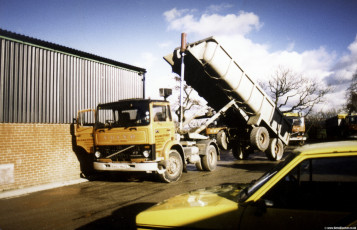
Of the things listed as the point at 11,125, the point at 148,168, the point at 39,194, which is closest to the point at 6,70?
Answer: the point at 11,125

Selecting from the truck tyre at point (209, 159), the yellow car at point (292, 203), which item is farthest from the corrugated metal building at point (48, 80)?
the yellow car at point (292, 203)

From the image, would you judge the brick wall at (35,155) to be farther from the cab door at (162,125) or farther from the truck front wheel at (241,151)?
the truck front wheel at (241,151)

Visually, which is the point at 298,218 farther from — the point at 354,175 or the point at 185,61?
the point at 185,61

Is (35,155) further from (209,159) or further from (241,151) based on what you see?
(241,151)

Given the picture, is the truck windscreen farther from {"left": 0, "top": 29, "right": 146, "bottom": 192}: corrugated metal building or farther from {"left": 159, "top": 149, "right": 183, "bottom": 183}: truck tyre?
{"left": 0, "top": 29, "right": 146, "bottom": 192}: corrugated metal building

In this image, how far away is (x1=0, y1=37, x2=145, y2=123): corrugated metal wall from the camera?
7.93 metres

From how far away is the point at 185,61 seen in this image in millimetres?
10211

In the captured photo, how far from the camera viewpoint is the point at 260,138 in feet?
36.9

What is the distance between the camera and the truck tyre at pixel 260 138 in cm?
1097

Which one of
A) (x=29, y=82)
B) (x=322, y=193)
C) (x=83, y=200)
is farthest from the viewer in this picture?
(x=29, y=82)

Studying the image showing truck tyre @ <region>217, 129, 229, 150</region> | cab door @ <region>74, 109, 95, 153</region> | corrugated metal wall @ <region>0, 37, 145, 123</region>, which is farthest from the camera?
truck tyre @ <region>217, 129, 229, 150</region>

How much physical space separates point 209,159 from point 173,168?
241 cm

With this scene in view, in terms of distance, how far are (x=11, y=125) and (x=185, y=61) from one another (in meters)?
6.19

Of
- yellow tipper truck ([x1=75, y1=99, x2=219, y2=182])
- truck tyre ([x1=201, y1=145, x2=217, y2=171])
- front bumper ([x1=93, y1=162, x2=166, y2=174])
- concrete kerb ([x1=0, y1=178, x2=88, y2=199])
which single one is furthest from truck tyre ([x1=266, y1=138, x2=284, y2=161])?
concrete kerb ([x1=0, y1=178, x2=88, y2=199])
